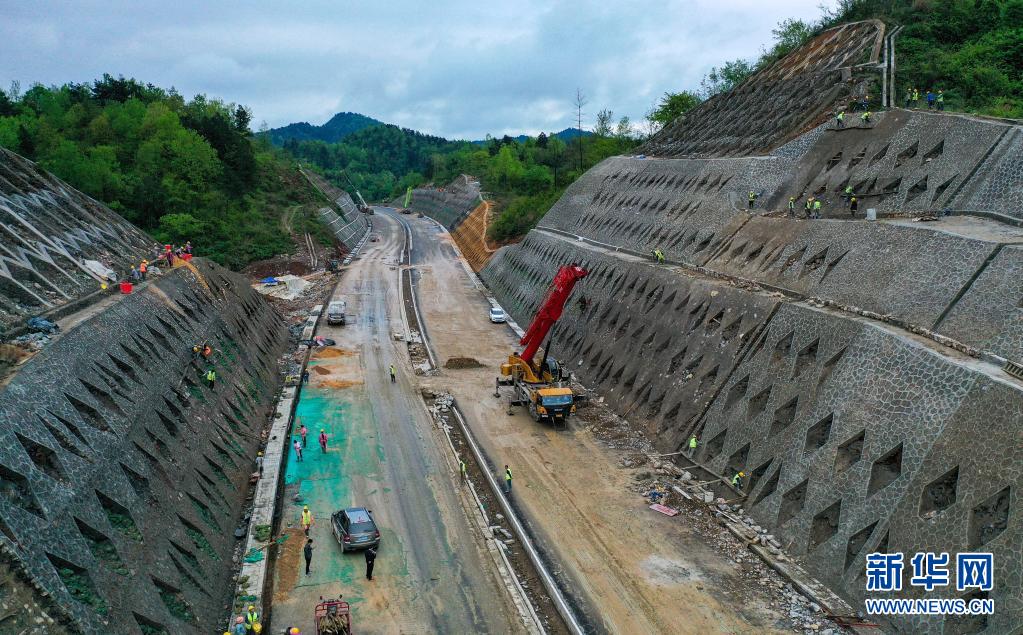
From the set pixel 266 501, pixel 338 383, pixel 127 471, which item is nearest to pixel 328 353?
pixel 338 383

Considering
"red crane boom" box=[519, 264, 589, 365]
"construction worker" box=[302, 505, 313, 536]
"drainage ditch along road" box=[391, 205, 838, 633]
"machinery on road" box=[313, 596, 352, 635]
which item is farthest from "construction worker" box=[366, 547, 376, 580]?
"red crane boom" box=[519, 264, 589, 365]

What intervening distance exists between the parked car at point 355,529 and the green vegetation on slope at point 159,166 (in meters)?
52.3

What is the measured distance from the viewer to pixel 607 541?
23203 millimetres

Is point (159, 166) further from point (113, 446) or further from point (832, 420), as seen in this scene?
point (832, 420)

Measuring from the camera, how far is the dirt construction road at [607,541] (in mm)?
19078

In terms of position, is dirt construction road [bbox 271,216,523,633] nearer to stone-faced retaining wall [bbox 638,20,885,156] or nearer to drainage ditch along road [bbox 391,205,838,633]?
drainage ditch along road [bbox 391,205,838,633]

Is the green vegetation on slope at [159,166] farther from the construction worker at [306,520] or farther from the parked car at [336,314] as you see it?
the construction worker at [306,520]

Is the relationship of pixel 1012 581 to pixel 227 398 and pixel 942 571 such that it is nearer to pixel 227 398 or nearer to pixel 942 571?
pixel 942 571

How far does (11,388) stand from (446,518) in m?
14.0

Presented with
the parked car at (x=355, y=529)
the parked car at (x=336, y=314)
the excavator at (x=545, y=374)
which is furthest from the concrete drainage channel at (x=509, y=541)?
the parked car at (x=336, y=314)

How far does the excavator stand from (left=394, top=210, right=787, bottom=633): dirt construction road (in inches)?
40.7

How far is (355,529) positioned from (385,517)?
2621 millimetres

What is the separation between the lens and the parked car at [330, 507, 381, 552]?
72.4ft

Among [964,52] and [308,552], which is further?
[964,52]
